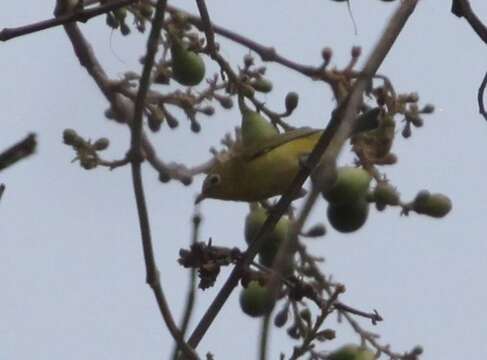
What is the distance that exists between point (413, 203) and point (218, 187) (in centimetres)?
169

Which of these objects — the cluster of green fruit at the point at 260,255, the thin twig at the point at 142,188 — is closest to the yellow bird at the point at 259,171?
the cluster of green fruit at the point at 260,255

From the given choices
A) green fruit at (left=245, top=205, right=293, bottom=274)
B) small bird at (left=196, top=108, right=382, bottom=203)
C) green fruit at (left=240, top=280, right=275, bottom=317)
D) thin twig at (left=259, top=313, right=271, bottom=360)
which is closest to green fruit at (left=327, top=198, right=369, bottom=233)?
green fruit at (left=245, top=205, right=293, bottom=274)

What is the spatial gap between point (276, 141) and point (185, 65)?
0.71 metres

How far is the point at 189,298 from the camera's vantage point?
2316 millimetres

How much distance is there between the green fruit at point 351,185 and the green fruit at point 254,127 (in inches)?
17.6

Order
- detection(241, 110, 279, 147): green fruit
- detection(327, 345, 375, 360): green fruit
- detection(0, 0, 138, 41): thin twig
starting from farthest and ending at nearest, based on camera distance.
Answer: detection(241, 110, 279, 147): green fruit < detection(327, 345, 375, 360): green fruit < detection(0, 0, 138, 41): thin twig

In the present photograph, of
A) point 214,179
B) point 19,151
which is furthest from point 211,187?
point 19,151

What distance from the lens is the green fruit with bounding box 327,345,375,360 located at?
462 centimetres

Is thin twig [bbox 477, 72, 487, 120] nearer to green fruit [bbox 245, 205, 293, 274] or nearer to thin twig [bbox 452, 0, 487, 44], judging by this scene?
thin twig [bbox 452, 0, 487, 44]

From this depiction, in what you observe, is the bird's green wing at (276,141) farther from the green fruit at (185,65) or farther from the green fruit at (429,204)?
the green fruit at (429,204)

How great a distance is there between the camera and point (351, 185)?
4.75 metres

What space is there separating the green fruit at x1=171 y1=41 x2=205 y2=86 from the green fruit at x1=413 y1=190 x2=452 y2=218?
4.03 feet

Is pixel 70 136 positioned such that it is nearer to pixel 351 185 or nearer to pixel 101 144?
pixel 101 144

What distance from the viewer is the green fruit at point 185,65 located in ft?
17.6
